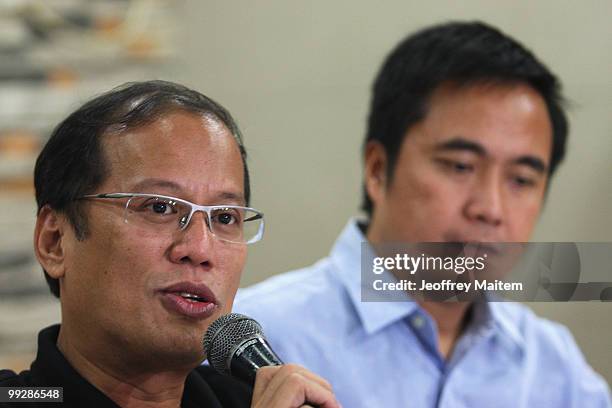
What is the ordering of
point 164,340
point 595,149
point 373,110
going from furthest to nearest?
point 595,149
point 373,110
point 164,340

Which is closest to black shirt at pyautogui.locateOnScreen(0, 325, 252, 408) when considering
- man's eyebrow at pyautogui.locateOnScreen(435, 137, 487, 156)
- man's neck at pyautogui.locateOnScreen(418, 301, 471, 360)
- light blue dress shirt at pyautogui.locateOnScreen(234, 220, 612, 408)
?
light blue dress shirt at pyautogui.locateOnScreen(234, 220, 612, 408)

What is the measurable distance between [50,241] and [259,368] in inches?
18.4

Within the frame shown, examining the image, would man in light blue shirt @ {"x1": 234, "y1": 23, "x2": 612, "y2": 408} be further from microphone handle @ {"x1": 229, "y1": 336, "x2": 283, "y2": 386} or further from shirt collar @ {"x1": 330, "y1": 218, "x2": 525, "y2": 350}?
microphone handle @ {"x1": 229, "y1": 336, "x2": 283, "y2": 386}

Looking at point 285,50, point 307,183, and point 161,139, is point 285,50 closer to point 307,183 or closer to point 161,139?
point 307,183

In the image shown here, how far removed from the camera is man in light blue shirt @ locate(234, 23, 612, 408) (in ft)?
7.22

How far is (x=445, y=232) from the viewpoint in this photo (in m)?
2.21

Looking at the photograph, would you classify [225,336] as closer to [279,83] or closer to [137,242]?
[137,242]

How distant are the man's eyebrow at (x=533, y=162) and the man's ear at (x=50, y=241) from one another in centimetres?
115

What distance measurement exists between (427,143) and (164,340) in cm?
112

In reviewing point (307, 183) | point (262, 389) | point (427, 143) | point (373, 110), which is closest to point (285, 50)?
point (307, 183)

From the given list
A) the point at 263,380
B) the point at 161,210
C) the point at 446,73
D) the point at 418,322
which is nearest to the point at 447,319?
the point at 418,322

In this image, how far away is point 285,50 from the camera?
311 centimetres

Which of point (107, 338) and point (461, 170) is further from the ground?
point (461, 170)

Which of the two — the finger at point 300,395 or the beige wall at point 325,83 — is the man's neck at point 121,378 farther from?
the beige wall at point 325,83
